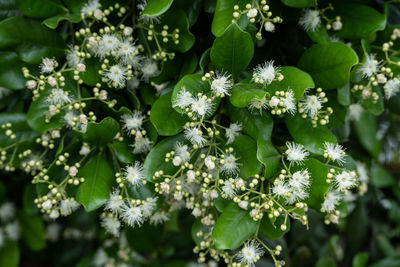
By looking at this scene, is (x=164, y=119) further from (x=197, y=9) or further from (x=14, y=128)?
(x=14, y=128)

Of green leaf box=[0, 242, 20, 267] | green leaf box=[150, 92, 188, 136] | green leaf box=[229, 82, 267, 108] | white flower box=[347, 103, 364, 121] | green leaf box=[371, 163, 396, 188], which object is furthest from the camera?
green leaf box=[371, 163, 396, 188]

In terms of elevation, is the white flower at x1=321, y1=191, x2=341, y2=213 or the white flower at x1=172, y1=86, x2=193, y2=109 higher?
the white flower at x1=172, y1=86, x2=193, y2=109

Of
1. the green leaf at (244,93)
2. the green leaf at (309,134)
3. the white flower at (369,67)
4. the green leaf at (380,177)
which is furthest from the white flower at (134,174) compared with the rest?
the green leaf at (380,177)

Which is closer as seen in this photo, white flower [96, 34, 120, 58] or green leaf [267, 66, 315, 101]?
green leaf [267, 66, 315, 101]

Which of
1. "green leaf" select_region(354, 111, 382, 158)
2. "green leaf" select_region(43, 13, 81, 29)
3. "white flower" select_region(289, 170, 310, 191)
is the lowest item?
"green leaf" select_region(354, 111, 382, 158)

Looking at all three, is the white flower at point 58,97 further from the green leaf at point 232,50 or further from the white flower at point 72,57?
the green leaf at point 232,50

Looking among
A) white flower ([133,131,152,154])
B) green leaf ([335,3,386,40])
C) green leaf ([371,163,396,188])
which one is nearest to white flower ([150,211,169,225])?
white flower ([133,131,152,154])

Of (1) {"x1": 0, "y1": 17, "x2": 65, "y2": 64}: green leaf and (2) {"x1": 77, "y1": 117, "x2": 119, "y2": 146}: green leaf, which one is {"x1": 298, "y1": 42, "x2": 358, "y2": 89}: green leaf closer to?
(2) {"x1": 77, "y1": 117, "x2": 119, "y2": 146}: green leaf

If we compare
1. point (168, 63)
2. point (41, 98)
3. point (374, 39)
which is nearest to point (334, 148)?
point (374, 39)
